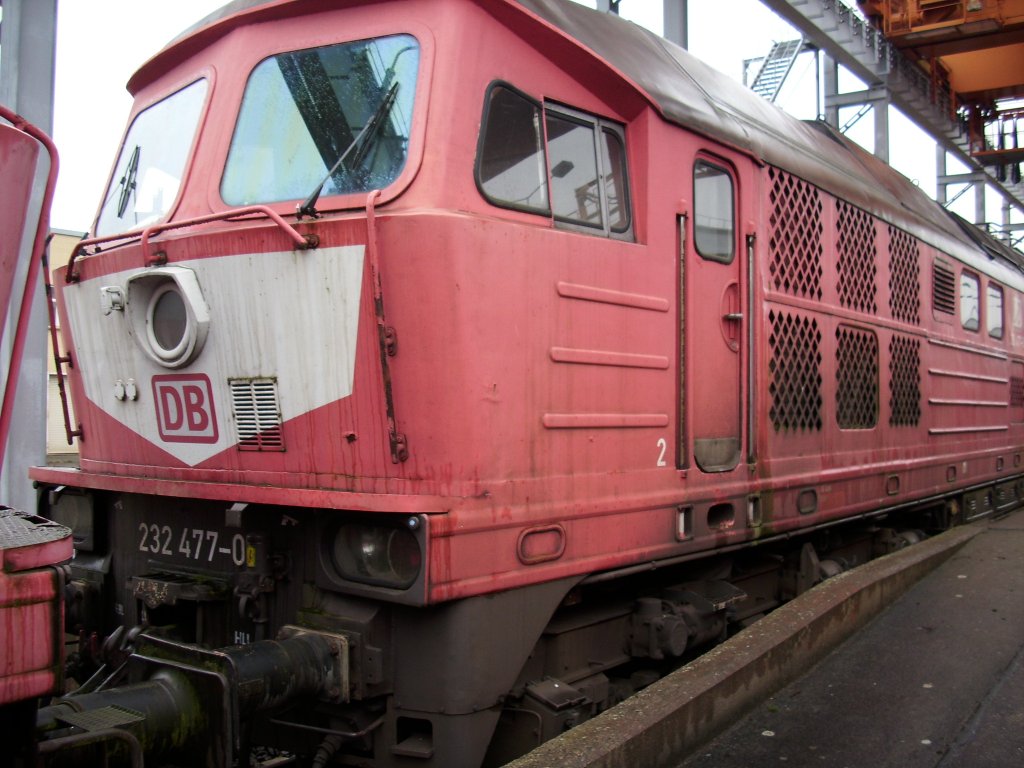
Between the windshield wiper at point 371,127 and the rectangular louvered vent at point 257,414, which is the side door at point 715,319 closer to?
the windshield wiper at point 371,127

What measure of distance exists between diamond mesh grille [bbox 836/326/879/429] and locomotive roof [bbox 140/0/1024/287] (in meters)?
0.86

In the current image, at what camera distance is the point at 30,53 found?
739 centimetres

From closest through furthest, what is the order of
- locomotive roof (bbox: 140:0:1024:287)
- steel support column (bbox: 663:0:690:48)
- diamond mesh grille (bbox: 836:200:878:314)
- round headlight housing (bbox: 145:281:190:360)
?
1. round headlight housing (bbox: 145:281:190:360)
2. locomotive roof (bbox: 140:0:1024:287)
3. diamond mesh grille (bbox: 836:200:878:314)
4. steel support column (bbox: 663:0:690:48)

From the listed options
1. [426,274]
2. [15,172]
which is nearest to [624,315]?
[426,274]

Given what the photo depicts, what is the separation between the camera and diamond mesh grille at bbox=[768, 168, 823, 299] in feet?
16.1

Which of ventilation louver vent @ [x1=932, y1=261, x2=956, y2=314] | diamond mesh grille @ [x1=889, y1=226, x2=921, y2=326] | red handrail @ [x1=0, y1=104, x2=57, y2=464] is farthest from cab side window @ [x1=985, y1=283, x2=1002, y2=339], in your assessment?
red handrail @ [x1=0, y1=104, x2=57, y2=464]

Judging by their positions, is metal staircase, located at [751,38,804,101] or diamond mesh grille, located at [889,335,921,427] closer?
diamond mesh grille, located at [889,335,921,427]

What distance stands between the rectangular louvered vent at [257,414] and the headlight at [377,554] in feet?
1.36

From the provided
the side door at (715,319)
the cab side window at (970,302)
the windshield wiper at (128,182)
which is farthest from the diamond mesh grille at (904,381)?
the windshield wiper at (128,182)

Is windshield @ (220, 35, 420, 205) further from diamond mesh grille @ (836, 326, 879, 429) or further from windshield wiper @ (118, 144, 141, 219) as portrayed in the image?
diamond mesh grille @ (836, 326, 879, 429)

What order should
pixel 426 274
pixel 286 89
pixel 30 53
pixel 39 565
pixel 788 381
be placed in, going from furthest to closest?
pixel 30 53, pixel 788 381, pixel 286 89, pixel 426 274, pixel 39 565

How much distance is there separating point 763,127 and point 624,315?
6.51 feet

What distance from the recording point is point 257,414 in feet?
11.3

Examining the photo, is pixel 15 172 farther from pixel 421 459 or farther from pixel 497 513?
pixel 497 513
